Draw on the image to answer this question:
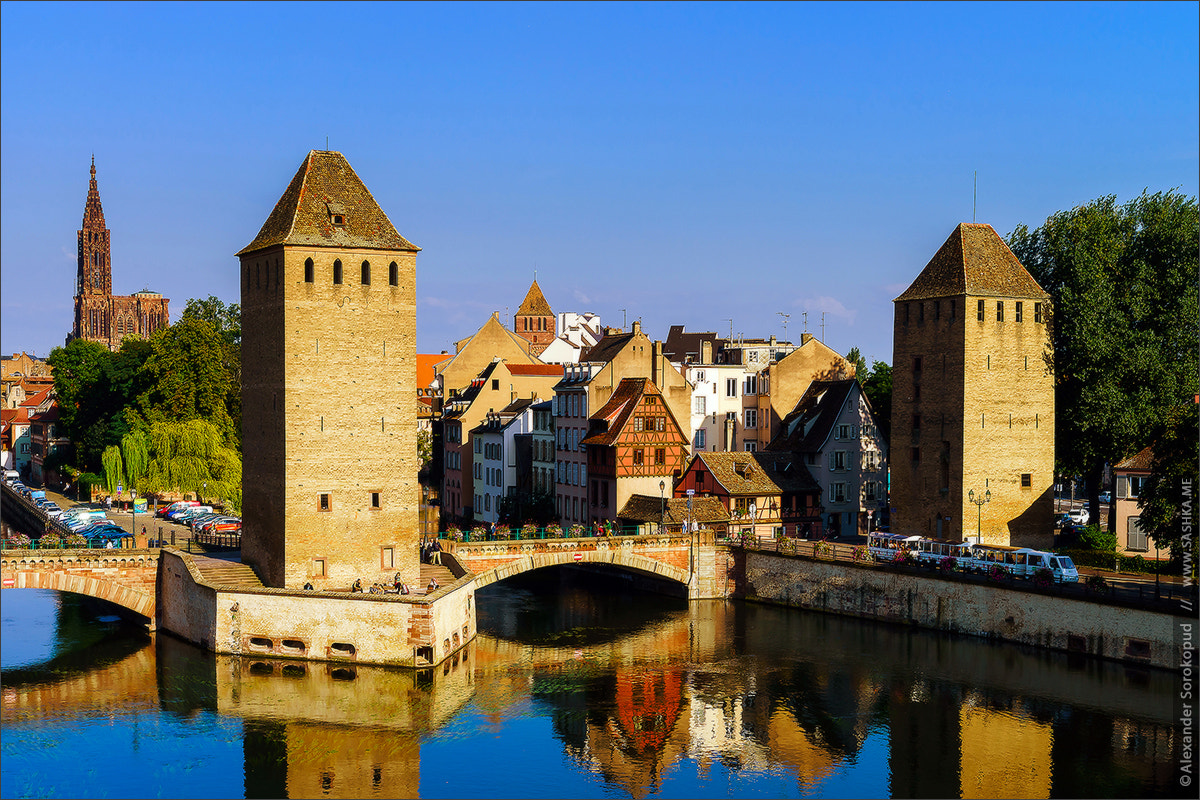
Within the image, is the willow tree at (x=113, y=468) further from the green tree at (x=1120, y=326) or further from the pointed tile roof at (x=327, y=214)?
the green tree at (x=1120, y=326)

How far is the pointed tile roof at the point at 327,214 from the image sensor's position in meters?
50.6

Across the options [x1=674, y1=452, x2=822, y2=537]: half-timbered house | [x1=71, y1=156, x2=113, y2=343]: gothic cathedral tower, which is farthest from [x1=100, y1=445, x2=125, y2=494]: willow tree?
[x1=71, y1=156, x2=113, y2=343]: gothic cathedral tower

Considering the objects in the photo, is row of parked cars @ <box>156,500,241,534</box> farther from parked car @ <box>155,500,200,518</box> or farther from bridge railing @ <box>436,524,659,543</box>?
bridge railing @ <box>436,524,659,543</box>

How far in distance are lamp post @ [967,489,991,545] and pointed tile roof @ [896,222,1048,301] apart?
30.1 ft

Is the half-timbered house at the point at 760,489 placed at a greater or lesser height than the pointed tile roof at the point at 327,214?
lesser

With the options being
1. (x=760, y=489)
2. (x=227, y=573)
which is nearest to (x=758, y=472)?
(x=760, y=489)

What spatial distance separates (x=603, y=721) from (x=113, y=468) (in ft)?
Result: 163

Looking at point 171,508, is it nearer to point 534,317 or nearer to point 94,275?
point 534,317

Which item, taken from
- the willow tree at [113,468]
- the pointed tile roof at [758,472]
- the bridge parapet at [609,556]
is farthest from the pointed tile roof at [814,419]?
the willow tree at [113,468]

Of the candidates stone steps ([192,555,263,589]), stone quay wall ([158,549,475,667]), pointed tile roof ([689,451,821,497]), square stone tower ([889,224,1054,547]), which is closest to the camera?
stone quay wall ([158,549,475,667])

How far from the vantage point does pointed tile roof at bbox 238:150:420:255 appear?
50562 mm

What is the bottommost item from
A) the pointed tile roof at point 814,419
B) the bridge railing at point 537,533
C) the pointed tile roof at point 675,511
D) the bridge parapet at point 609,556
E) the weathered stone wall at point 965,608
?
the weathered stone wall at point 965,608

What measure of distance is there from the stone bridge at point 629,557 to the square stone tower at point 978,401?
31.1ft

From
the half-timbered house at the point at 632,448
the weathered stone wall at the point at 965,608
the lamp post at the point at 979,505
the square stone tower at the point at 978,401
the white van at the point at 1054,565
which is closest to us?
the weathered stone wall at the point at 965,608
